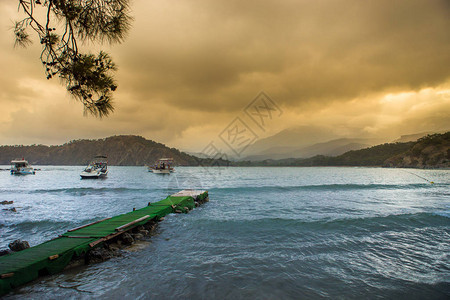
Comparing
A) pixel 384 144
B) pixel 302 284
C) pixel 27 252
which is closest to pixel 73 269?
pixel 27 252

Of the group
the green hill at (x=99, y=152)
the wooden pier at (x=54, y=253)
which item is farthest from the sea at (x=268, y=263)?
the green hill at (x=99, y=152)

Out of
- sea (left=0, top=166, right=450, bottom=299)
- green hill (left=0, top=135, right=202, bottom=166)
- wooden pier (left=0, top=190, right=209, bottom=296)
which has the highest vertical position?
green hill (left=0, top=135, right=202, bottom=166)

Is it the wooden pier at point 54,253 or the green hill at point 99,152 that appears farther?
the green hill at point 99,152

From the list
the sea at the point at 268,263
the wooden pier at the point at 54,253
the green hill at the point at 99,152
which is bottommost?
the sea at the point at 268,263

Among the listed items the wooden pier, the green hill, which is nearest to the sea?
the wooden pier

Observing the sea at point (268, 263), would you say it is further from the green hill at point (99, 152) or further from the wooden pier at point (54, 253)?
the green hill at point (99, 152)

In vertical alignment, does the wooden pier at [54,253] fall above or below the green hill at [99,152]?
below

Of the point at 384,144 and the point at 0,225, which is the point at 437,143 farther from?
the point at 0,225

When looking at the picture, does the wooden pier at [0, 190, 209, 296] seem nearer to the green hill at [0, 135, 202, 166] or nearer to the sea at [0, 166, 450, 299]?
the sea at [0, 166, 450, 299]

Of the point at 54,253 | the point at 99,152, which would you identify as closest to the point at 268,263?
the point at 54,253

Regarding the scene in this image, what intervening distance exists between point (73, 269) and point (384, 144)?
225m

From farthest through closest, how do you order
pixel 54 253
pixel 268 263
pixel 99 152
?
pixel 99 152 < pixel 268 263 < pixel 54 253

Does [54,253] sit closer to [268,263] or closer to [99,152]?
[268,263]

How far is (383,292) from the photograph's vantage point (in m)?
5.48
